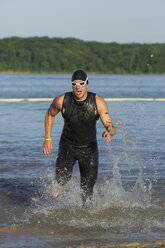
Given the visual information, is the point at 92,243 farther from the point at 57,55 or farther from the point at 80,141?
the point at 57,55

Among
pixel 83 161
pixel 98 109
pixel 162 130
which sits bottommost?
pixel 162 130

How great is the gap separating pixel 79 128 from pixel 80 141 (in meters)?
0.20

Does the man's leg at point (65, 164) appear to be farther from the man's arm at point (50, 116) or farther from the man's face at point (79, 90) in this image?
the man's face at point (79, 90)

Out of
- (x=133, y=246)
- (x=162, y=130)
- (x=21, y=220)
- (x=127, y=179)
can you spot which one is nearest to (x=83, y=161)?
(x=21, y=220)

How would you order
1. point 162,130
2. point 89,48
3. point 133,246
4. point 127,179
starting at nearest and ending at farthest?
point 133,246 < point 127,179 < point 162,130 < point 89,48

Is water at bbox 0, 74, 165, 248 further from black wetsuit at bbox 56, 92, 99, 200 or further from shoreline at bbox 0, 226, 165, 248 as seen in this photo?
black wetsuit at bbox 56, 92, 99, 200

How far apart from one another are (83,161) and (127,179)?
2.96m

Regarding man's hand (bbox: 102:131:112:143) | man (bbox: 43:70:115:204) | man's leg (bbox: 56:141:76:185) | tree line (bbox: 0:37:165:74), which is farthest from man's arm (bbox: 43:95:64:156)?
tree line (bbox: 0:37:165:74)

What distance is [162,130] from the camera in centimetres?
1717

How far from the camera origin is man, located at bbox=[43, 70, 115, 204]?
6965 millimetres

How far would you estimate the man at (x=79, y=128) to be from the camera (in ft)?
22.9

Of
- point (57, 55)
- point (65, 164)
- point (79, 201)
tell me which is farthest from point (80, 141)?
point (57, 55)

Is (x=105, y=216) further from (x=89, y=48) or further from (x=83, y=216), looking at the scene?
(x=89, y=48)

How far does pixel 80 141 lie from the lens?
7188mm
